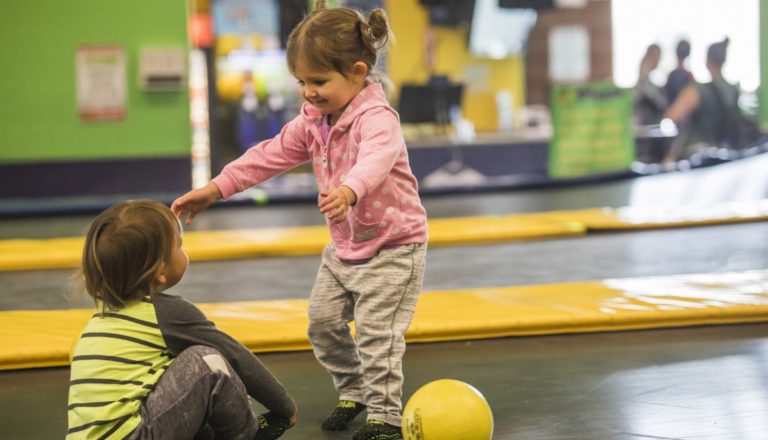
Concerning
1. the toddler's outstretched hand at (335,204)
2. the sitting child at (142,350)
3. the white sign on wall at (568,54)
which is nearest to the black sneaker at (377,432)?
the sitting child at (142,350)

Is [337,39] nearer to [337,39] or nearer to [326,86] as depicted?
[337,39]

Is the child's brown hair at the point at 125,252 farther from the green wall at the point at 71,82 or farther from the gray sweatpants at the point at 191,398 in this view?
the green wall at the point at 71,82

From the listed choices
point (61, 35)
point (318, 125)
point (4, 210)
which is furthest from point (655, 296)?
point (61, 35)

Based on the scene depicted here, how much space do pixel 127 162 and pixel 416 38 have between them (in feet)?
14.3

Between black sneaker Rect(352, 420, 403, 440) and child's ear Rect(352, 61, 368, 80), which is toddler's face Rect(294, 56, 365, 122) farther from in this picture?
black sneaker Rect(352, 420, 403, 440)

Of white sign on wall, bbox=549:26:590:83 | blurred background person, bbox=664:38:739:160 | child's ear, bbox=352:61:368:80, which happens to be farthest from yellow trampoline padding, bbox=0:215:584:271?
white sign on wall, bbox=549:26:590:83

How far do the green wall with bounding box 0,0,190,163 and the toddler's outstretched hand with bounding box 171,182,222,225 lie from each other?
6.87m

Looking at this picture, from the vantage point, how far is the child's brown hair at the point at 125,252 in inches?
78.8

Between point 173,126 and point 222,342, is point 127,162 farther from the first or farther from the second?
point 222,342

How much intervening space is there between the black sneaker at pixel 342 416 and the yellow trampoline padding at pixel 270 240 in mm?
3271

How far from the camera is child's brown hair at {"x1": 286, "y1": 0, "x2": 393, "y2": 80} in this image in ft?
7.73

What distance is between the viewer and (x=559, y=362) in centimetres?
306

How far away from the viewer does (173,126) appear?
9.20m

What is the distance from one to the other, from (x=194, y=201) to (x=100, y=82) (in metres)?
7.01
